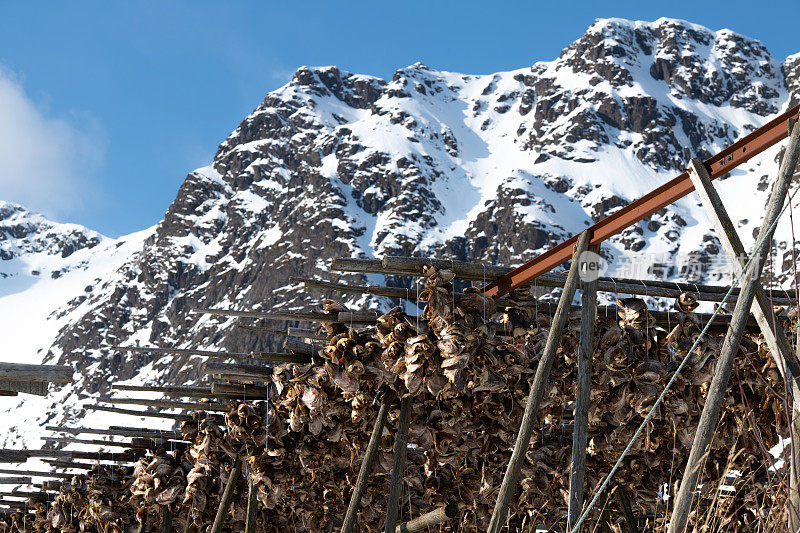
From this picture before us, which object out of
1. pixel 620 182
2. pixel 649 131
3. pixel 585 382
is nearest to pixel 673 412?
pixel 585 382

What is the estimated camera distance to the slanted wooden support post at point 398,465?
6.57m

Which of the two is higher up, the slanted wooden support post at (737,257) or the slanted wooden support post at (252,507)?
the slanted wooden support post at (737,257)

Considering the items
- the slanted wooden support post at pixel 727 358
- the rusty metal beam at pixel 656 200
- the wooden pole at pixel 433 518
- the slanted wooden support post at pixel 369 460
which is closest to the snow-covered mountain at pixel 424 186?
the wooden pole at pixel 433 518

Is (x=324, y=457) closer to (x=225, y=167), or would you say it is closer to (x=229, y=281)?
(x=229, y=281)

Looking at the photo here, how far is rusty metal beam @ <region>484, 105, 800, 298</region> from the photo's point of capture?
4633 millimetres

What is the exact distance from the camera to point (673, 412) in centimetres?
669

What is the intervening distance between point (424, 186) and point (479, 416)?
502ft

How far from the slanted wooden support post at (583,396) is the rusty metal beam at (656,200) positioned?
9.8 inches

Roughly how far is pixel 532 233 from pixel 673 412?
13808 cm

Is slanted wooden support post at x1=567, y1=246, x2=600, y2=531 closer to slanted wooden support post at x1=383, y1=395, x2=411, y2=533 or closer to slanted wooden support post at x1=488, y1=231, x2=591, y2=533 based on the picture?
slanted wooden support post at x1=488, y1=231, x2=591, y2=533

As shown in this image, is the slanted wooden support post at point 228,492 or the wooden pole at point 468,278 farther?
the slanted wooden support post at point 228,492

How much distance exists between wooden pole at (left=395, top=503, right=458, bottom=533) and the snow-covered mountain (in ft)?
339

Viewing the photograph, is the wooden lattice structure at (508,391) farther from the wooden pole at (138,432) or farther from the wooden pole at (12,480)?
the wooden pole at (12,480)

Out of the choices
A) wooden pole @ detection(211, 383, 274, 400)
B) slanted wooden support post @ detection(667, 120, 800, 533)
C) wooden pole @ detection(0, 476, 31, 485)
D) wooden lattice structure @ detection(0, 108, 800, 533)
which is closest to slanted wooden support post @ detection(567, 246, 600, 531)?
wooden lattice structure @ detection(0, 108, 800, 533)
